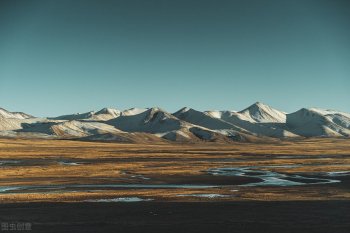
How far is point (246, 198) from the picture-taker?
4503cm
